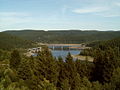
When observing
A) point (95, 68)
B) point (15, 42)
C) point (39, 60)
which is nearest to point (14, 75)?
point (39, 60)

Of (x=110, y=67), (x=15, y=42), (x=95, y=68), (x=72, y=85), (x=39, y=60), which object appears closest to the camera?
(x=39, y=60)

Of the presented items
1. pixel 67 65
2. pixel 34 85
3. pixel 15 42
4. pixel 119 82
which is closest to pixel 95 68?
pixel 67 65

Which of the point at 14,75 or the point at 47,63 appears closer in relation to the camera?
the point at 47,63

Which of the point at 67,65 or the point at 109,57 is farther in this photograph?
the point at 109,57

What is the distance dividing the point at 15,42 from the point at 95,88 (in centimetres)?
16096

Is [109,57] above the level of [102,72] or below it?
above

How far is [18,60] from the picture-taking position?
42.2 m

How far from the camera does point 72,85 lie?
89.1 feet

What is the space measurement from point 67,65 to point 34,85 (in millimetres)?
9161

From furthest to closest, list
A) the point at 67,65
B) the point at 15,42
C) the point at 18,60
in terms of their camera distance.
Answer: the point at 15,42 → the point at 18,60 → the point at 67,65

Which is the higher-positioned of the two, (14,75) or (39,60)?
(39,60)

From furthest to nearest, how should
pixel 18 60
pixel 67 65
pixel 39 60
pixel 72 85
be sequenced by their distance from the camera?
pixel 18 60 → pixel 67 65 → pixel 72 85 → pixel 39 60

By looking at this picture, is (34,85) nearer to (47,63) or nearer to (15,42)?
(47,63)

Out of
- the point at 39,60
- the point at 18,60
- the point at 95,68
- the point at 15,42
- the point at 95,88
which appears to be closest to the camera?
the point at 95,88
